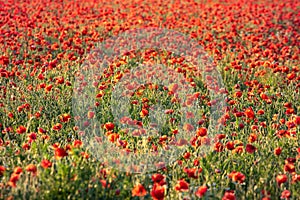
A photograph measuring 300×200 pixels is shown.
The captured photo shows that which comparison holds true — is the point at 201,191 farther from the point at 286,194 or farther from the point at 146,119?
the point at 146,119

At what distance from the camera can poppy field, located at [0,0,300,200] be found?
2871mm

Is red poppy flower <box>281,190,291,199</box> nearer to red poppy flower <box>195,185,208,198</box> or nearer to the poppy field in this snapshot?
the poppy field

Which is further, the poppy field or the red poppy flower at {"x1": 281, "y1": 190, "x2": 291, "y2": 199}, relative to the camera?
the poppy field

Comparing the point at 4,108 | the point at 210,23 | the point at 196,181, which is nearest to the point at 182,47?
the point at 210,23

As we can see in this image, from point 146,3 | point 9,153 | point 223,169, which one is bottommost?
point 223,169

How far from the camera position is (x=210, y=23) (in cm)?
799

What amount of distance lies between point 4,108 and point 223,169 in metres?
2.03

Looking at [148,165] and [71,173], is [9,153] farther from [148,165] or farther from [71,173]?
[148,165]

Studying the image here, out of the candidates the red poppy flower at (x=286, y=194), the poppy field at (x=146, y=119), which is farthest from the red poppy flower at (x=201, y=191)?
the red poppy flower at (x=286, y=194)

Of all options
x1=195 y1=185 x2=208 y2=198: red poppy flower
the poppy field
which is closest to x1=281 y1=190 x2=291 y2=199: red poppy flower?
the poppy field

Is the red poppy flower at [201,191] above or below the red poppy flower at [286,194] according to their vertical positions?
above

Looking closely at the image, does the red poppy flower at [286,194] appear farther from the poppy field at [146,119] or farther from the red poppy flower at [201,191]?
the red poppy flower at [201,191]

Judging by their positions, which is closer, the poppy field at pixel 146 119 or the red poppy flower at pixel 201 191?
the red poppy flower at pixel 201 191

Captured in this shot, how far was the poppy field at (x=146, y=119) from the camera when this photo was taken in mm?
2871
